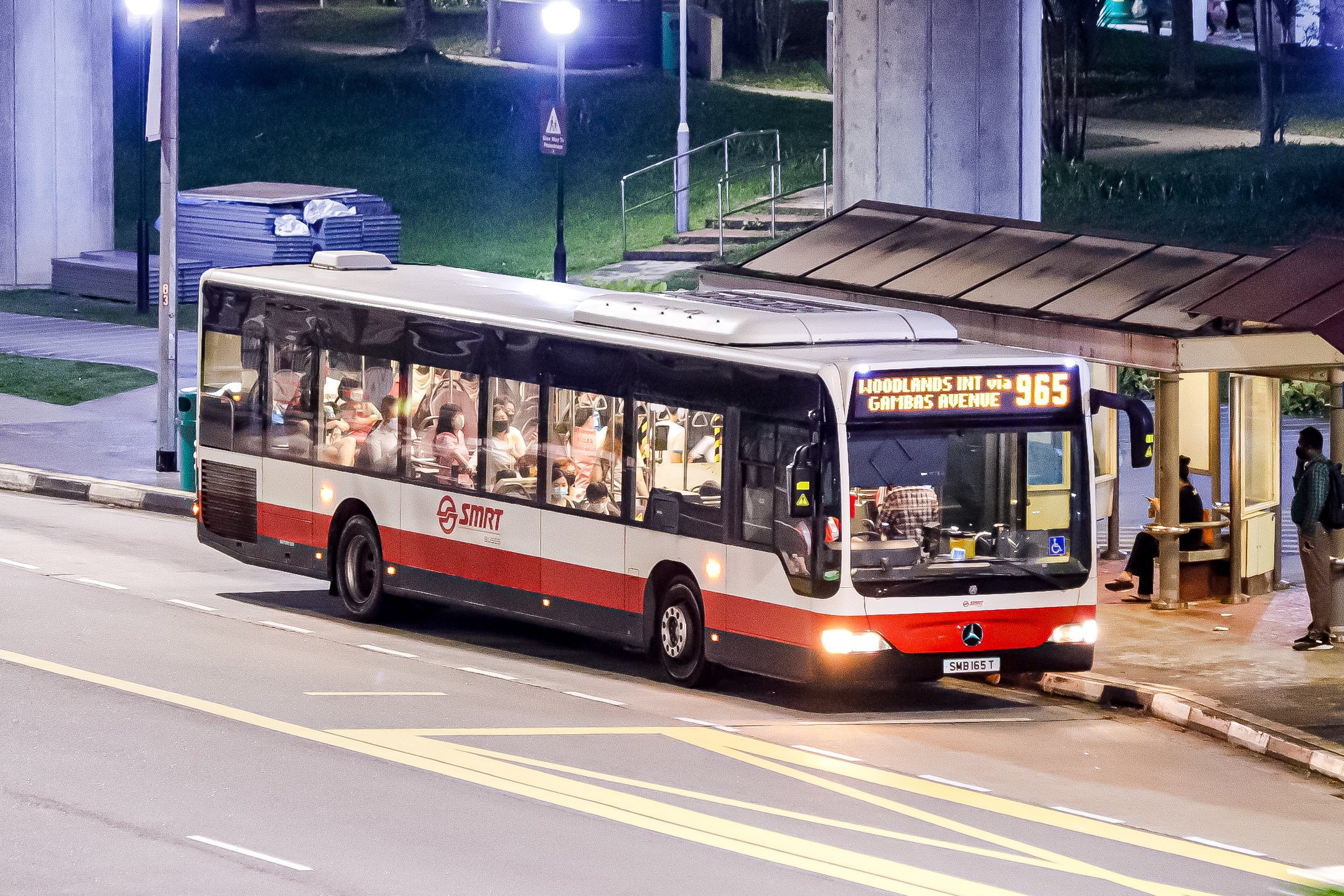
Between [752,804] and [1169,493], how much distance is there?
806cm

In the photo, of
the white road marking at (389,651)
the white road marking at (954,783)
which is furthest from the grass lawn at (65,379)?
the white road marking at (954,783)

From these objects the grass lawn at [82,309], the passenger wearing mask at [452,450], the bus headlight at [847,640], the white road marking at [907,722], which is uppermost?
the grass lawn at [82,309]

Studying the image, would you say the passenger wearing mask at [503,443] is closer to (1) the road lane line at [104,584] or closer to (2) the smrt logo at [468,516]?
(2) the smrt logo at [468,516]

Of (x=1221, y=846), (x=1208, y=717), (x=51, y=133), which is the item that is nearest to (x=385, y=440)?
(x=1208, y=717)

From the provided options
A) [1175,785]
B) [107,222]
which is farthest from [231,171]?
[1175,785]

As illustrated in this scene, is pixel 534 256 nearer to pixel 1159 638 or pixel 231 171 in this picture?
pixel 231 171

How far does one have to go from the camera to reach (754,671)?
52.2ft

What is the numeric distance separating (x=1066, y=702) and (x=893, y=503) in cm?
240

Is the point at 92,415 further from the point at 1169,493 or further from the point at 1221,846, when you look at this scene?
the point at 1221,846

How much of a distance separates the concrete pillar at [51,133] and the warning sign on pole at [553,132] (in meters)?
17.3

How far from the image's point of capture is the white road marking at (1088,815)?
12680mm

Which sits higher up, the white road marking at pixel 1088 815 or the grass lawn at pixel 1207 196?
the grass lawn at pixel 1207 196

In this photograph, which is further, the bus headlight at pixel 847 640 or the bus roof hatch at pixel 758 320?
the bus roof hatch at pixel 758 320

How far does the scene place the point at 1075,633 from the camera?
16.0 metres
